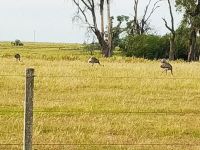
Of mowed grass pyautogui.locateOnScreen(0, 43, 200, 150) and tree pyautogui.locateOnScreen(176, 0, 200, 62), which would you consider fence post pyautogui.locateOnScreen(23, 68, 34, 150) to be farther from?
tree pyautogui.locateOnScreen(176, 0, 200, 62)

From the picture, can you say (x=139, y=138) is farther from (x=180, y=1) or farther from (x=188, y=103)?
(x=180, y=1)

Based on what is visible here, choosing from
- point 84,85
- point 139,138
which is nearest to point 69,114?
point 139,138

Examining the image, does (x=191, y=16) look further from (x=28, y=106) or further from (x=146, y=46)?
(x=28, y=106)

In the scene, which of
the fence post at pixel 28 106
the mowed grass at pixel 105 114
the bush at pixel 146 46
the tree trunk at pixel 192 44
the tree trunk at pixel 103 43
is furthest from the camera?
the bush at pixel 146 46

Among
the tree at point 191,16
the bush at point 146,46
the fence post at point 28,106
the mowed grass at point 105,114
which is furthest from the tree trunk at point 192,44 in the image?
the fence post at point 28,106

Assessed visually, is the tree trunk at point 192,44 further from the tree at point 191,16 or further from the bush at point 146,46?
the bush at point 146,46

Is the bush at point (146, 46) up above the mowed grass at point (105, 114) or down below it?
above

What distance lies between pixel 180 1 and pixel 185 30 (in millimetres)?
4754

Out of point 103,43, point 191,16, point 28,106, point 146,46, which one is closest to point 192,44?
point 191,16

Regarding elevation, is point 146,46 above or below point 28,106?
above

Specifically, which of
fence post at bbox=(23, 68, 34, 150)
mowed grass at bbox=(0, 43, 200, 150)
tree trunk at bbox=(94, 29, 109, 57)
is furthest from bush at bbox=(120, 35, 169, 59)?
fence post at bbox=(23, 68, 34, 150)

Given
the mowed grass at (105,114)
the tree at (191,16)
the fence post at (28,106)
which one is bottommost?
the mowed grass at (105,114)

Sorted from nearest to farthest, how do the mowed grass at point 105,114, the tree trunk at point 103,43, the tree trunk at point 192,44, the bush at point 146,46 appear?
the mowed grass at point 105,114
the tree trunk at point 103,43
the tree trunk at point 192,44
the bush at point 146,46

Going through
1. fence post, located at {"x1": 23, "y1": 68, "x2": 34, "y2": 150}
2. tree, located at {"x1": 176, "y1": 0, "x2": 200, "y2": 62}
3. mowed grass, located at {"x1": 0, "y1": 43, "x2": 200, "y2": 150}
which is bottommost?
mowed grass, located at {"x1": 0, "y1": 43, "x2": 200, "y2": 150}
